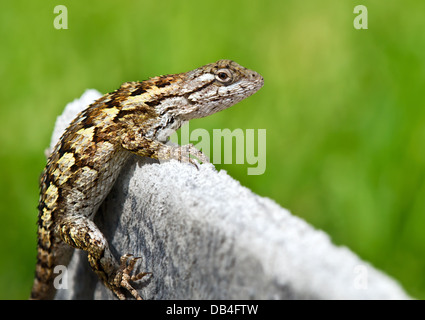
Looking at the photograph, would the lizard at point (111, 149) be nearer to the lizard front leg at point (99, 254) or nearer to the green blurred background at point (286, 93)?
the lizard front leg at point (99, 254)

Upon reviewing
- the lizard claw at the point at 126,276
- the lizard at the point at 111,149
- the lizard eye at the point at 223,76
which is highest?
the lizard eye at the point at 223,76

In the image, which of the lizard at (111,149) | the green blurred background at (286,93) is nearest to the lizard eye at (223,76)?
the lizard at (111,149)

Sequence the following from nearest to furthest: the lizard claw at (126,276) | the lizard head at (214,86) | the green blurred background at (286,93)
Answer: the lizard claw at (126,276) → the lizard head at (214,86) → the green blurred background at (286,93)

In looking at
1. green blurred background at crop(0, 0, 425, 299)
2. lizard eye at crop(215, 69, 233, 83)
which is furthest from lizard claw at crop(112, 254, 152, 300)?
green blurred background at crop(0, 0, 425, 299)

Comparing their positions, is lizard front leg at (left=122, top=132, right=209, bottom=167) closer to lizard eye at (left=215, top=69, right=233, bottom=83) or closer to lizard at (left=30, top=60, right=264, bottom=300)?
lizard at (left=30, top=60, right=264, bottom=300)

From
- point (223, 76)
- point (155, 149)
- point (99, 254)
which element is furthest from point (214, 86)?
point (99, 254)

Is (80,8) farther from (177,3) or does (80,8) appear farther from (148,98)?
(148,98)

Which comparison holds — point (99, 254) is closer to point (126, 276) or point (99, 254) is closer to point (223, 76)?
point (126, 276)
